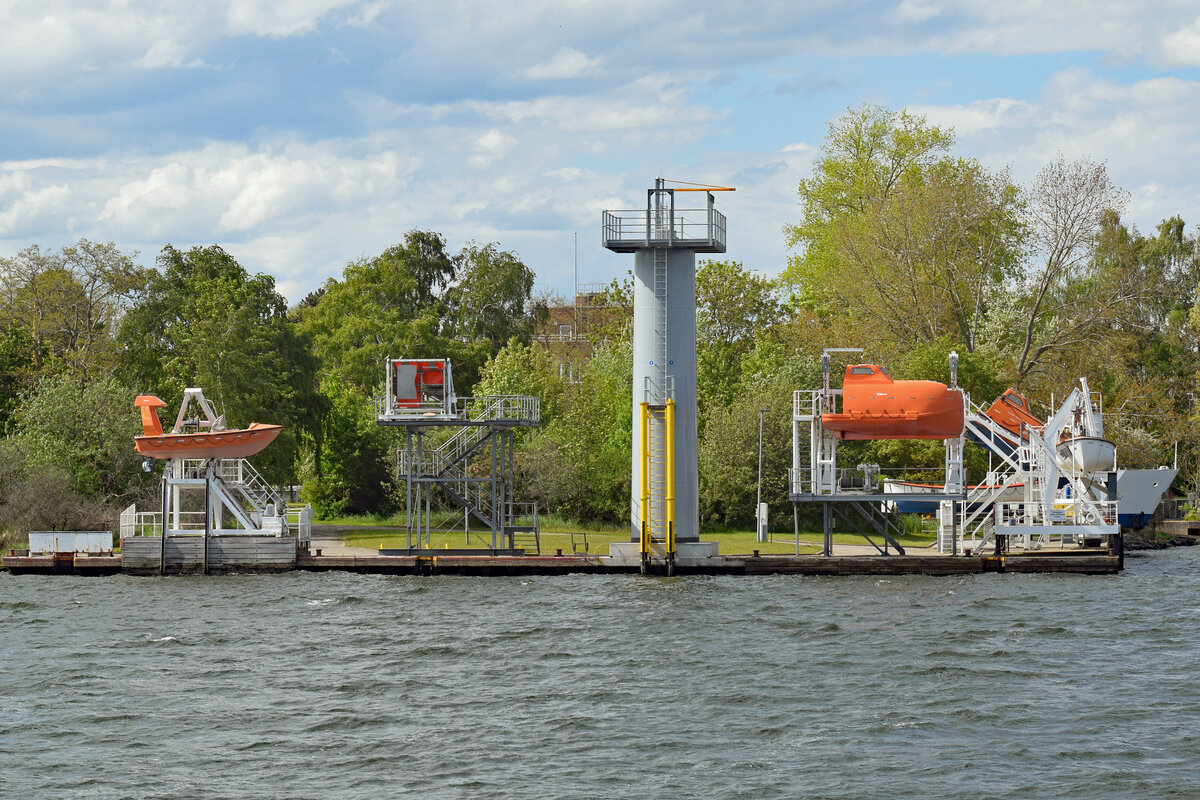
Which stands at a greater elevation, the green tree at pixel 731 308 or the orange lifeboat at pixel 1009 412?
the green tree at pixel 731 308

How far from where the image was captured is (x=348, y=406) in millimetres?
81750

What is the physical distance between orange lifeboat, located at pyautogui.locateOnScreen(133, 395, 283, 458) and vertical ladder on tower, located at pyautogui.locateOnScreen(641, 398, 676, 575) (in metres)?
14.5

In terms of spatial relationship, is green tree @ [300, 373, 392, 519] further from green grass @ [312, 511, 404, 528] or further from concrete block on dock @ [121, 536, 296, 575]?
concrete block on dock @ [121, 536, 296, 575]

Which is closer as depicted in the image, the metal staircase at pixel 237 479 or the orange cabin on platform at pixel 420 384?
the orange cabin on platform at pixel 420 384

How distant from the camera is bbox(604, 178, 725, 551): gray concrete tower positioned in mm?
50344

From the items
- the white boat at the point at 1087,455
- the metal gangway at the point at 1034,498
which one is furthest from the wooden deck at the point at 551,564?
the white boat at the point at 1087,455

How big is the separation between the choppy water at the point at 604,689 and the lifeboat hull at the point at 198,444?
5773mm

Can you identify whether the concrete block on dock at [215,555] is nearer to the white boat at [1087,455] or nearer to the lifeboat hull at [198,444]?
the lifeboat hull at [198,444]

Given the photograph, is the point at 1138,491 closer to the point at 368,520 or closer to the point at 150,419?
the point at 368,520

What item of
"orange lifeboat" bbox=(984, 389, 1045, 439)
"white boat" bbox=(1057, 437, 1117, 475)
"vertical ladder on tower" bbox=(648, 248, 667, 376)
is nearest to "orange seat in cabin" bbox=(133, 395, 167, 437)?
"vertical ladder on tower" bbox=(648, 248, 667, 376)

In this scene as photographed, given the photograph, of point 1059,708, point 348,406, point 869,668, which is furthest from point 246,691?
point 348,406

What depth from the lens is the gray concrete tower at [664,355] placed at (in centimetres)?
5034

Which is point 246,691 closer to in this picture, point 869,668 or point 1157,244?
point 869,668

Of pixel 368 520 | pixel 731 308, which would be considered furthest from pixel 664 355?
pixel 731 308
